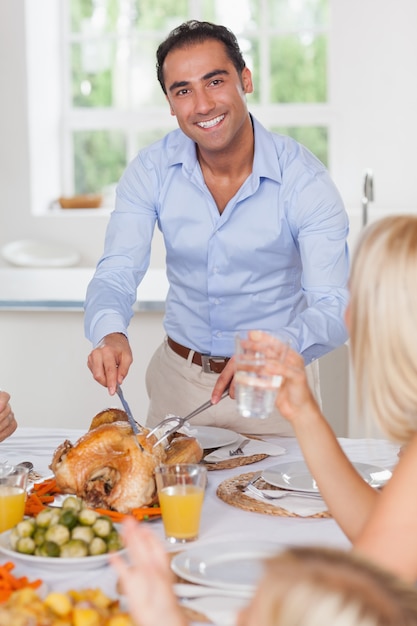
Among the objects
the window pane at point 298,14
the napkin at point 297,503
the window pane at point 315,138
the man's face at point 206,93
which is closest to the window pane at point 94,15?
the window pane at point 298,14

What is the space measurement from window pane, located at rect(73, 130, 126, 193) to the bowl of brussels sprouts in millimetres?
5523

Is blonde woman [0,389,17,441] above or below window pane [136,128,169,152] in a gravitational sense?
below

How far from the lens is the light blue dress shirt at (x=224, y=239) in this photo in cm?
239

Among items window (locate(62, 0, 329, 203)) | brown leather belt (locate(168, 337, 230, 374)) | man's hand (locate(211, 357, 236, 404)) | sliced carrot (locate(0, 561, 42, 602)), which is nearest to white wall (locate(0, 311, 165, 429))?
brown leather belt (locate(168, 337, 230, 374))

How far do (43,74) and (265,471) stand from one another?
5283mm

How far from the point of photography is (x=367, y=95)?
621 centimetres

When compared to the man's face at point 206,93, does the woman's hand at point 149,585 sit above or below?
below

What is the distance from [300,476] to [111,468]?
353 mm

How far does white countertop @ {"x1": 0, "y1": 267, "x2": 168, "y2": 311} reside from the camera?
3469mm

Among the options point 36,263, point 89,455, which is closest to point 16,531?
point 89,455

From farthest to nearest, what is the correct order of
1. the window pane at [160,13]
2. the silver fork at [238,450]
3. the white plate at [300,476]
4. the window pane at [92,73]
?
1. the window pane at [92,73]
2. the window pane at [160,13]
3. the silver fork at [238,450]
4. the white plate at [300,476]

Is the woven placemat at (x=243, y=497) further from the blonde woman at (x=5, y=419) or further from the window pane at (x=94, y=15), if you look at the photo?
the window pane at (x=94, y=15)

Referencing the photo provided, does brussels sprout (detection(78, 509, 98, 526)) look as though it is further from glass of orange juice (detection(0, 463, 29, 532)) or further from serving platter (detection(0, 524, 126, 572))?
glass of orange juice (detection(0, 463, 29, 532))

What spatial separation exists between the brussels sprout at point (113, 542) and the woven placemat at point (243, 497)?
0.98 feet
